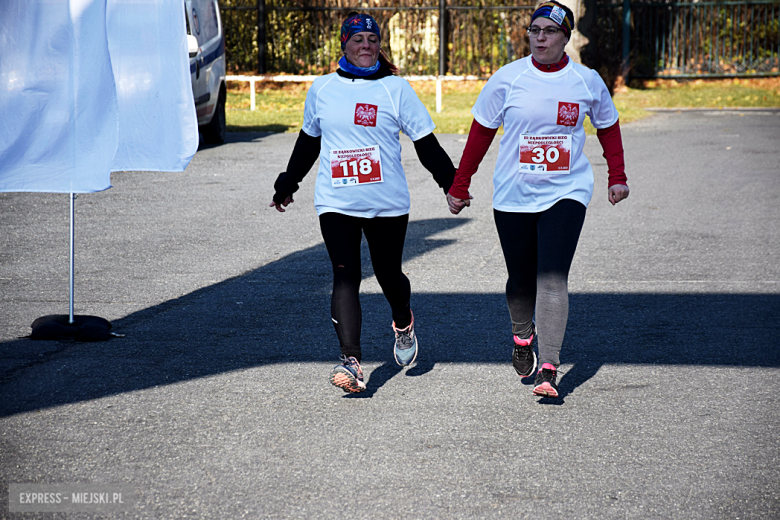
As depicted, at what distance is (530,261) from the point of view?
14.3ft

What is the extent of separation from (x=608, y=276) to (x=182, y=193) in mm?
5588

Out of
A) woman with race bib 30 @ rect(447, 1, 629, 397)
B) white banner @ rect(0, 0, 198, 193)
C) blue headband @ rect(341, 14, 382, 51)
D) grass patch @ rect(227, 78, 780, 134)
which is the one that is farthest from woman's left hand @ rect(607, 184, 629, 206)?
grass patch @ rect(227, 78, 780, 134)

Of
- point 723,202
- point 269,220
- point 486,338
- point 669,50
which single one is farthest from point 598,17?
point 486,338

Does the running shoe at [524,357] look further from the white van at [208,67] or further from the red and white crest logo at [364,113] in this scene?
the white van at [208,67]

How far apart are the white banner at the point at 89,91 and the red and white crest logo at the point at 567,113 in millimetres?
2198

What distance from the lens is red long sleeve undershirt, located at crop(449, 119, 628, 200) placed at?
14.3ft

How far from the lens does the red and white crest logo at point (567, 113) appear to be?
4.14 metres

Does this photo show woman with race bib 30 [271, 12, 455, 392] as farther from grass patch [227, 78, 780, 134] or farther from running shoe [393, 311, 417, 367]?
grass patch [227, 78, 780, 134]

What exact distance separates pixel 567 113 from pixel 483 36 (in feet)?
70.4

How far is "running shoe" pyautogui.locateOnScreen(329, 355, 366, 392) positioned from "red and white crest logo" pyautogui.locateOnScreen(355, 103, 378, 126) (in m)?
1.15

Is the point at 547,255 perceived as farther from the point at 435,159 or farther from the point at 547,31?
the point at 547,31

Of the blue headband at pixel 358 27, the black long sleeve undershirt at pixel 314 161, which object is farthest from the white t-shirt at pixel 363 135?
the blue headband at pixel 358 27

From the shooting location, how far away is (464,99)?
2153 centimetres

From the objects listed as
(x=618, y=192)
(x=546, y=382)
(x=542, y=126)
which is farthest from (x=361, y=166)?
(x=546, y=382)
